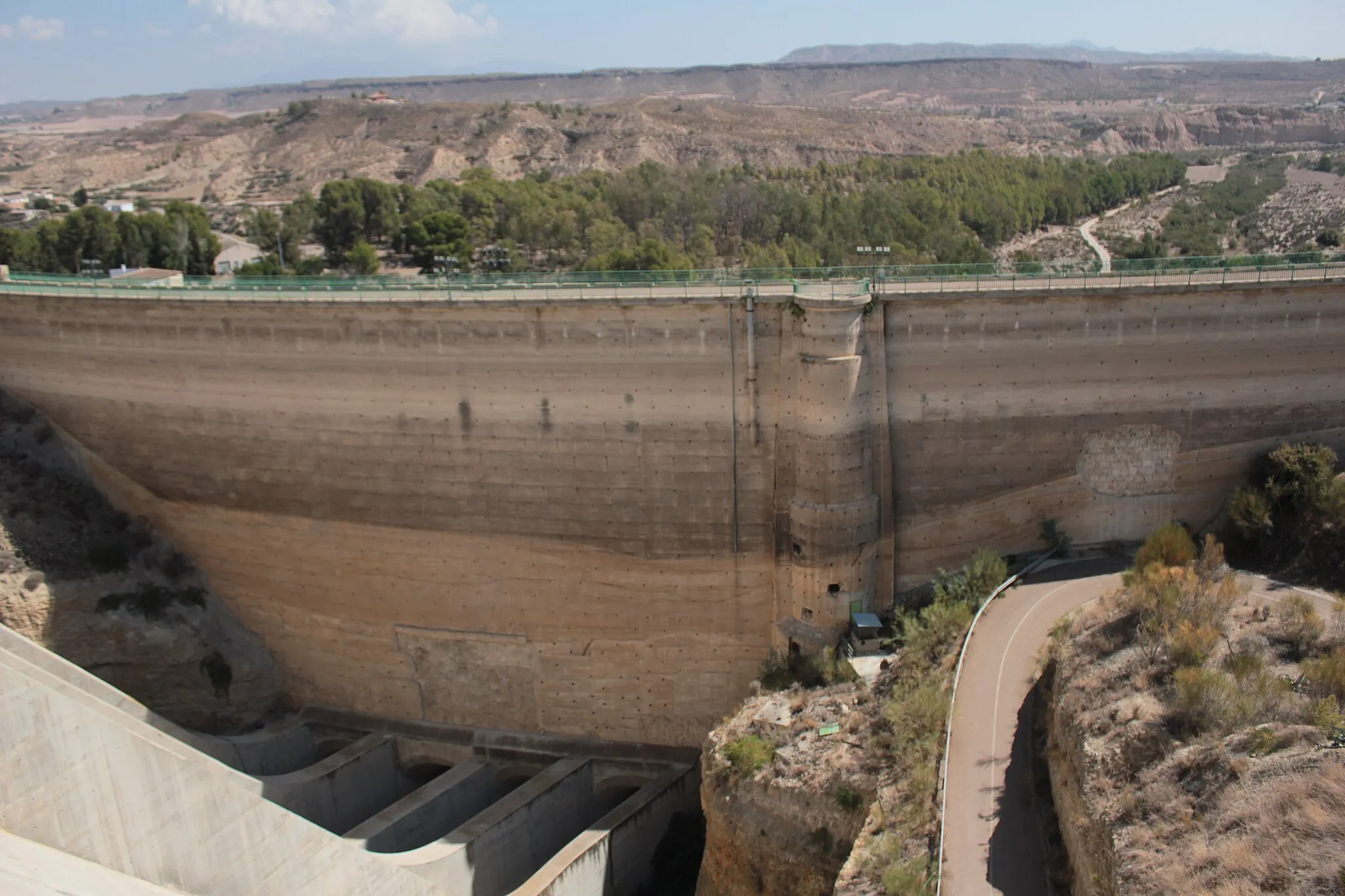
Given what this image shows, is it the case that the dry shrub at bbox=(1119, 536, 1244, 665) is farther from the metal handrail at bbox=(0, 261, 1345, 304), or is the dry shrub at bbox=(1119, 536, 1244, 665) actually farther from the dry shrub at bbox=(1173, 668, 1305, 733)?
the metal handrail at bbox=(0, 261, 1345, 304)

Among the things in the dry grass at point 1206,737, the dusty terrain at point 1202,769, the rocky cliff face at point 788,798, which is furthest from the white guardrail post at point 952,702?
the dry grass at point 1206,737

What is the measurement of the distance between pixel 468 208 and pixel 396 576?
3238cm

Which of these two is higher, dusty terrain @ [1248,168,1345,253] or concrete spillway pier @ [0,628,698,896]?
dusty terrain @ [1248,168,1345,253]

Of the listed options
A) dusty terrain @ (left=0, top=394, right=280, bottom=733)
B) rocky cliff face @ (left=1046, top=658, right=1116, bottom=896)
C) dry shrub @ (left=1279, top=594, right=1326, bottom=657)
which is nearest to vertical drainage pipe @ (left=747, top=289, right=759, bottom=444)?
rocky cliff face @ (left=1046, top=658, right=1116, bottom=896)

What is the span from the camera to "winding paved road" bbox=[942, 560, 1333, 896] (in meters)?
16.9

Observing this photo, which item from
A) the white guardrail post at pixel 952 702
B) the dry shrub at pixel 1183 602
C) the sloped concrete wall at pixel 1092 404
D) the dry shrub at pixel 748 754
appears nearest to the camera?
the white guardrail post at pixel 952 702

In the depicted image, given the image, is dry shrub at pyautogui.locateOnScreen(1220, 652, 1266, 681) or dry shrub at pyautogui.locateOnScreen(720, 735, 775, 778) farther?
dry shrub at pyautogui.locateOnScreen(720, 735, 775, 778)

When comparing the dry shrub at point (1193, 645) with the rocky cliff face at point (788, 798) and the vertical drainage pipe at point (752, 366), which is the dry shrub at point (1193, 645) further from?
the vertical drainage pipe at point (752, 366)

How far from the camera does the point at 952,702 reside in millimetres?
21000

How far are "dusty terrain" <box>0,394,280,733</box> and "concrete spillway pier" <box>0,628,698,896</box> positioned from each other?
203cm

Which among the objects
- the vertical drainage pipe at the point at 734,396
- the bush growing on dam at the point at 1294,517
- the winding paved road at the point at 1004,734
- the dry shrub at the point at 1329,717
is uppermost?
the vertical drainage pipe at the point at 734,396

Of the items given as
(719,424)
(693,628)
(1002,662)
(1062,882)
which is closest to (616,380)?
(719,424)

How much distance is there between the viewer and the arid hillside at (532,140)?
9525 centimetres

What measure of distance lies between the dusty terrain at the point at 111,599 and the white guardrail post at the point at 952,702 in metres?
20.2
